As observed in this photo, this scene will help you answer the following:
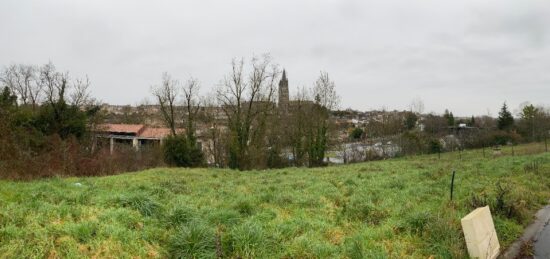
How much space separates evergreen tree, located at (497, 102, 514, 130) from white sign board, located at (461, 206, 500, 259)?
56.5 metres

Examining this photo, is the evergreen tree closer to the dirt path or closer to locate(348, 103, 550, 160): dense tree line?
locate(348, 103, 550, 160): dense tree line

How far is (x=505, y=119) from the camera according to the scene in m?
54.4

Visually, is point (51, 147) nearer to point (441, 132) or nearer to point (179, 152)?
point (179, 152)

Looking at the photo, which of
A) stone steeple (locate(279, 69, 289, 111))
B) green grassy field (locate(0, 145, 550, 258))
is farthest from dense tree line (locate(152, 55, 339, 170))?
green grassy field (locate(0, 145, 550, 258))

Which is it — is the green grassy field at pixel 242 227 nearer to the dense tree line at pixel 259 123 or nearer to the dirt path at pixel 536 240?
the dirt path at pixel 536 240

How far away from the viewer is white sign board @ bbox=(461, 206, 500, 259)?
5.40 metres

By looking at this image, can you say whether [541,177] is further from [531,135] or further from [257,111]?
[531,135]

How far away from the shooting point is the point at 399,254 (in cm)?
529

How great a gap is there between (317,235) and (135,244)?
2.77 metres

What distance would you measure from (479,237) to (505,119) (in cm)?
5814

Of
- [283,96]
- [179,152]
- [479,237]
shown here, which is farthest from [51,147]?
[283,96]

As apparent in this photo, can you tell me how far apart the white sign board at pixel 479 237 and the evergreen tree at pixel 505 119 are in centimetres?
5651

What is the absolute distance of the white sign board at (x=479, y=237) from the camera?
540cm

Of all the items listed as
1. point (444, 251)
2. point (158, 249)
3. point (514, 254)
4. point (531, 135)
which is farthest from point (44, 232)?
point (531, 135)
